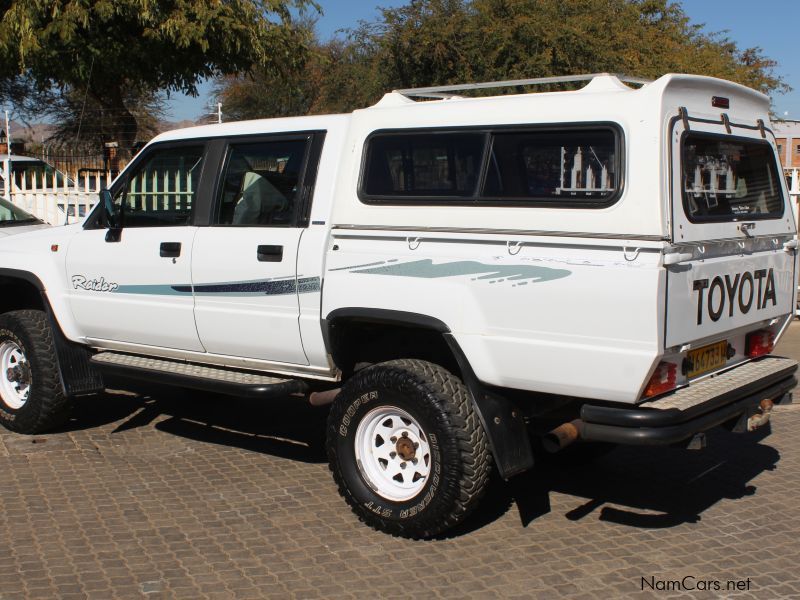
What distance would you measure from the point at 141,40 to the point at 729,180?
35.2 feet

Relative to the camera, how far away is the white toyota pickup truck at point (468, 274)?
13.5 feet

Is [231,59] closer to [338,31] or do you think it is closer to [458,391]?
[338,31]

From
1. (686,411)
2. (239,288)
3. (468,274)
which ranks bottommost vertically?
(686,411)

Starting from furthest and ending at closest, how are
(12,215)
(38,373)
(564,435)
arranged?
1. (12,215)
2. (38,373)
3. (564,435)

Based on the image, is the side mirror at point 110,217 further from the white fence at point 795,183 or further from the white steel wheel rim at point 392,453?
the white fence at point 795,183

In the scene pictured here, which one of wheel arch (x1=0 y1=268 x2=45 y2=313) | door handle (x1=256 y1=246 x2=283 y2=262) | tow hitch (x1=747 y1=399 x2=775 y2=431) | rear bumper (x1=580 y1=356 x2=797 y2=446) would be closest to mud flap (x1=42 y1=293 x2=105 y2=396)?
wheel arch (x1=0 y1=268 x2=45 y2=313)

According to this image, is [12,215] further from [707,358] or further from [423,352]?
[707,358]

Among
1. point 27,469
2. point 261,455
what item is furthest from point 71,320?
point 261,455

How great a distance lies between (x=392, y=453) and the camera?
4.86 m

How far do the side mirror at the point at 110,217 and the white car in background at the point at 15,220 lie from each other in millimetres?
4474

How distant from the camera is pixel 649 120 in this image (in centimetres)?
410

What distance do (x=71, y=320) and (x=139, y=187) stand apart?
1.04 metres

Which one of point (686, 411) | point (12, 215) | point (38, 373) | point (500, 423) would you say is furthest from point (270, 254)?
point (12, 215)

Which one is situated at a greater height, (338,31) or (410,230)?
(338,31)
